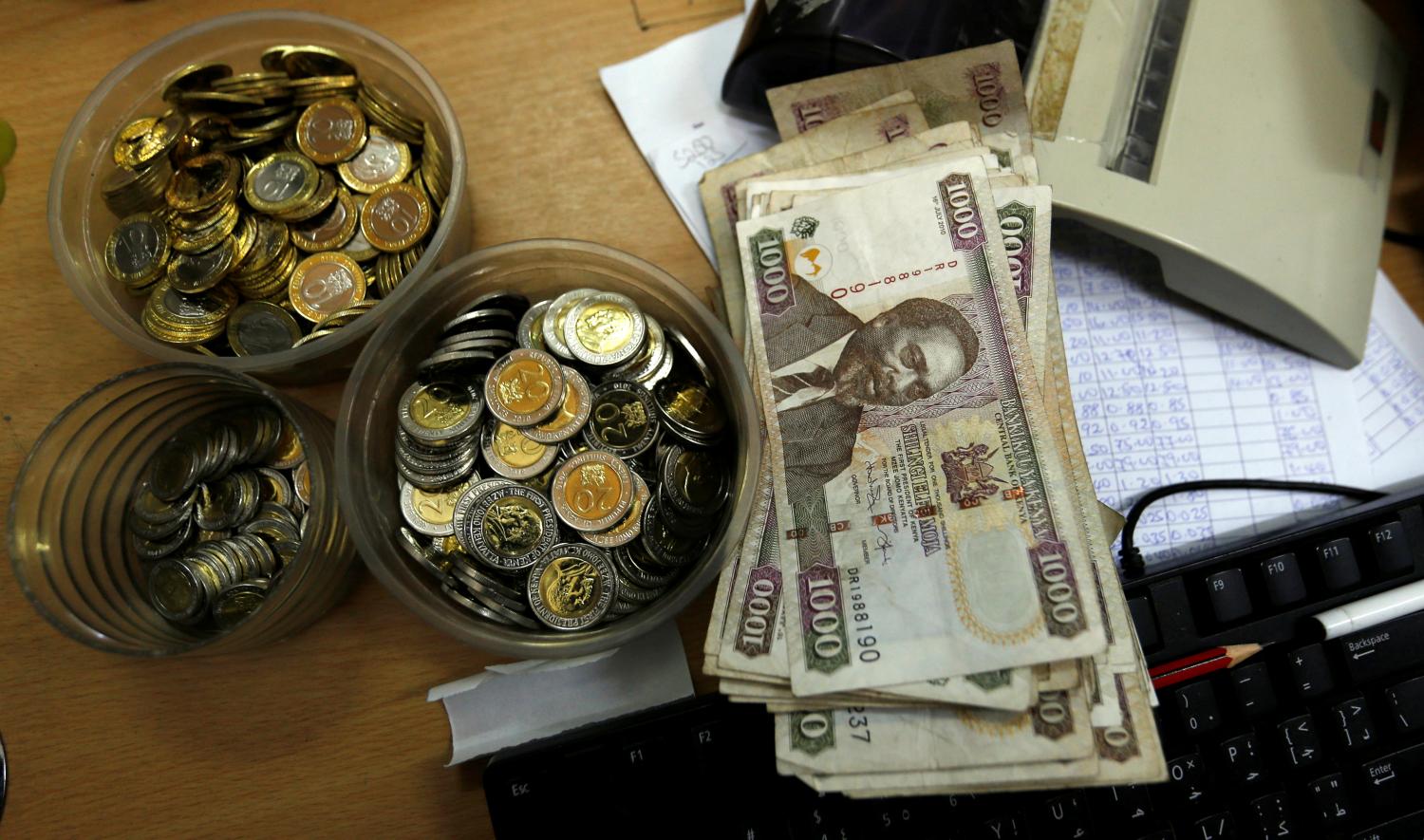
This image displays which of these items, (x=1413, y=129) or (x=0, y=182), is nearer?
(x=0, y=182)

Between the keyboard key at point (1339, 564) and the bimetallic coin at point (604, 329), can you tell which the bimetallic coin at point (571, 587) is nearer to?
the bimetallic coin at point (604, 329)

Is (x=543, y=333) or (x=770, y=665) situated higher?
(x=543, y=333)

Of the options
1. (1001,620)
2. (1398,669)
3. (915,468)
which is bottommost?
(1398,669)

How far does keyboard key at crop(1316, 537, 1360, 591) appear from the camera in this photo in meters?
0.59

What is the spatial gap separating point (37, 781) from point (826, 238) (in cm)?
72

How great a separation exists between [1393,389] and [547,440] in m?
0.74

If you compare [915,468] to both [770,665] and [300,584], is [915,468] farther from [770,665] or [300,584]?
[300,584]

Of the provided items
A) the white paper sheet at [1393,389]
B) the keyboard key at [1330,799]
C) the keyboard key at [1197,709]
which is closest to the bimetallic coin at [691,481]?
the keyboard key at [1197,709]

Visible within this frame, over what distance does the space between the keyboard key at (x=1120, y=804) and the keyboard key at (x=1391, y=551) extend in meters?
0.25

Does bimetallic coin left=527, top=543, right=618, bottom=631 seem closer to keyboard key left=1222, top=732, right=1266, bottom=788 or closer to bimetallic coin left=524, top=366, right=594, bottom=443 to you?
bimetallic coin left=524, top=366, right=594, bottom=443

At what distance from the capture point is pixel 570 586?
1.91 ft

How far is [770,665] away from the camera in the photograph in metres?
0.56

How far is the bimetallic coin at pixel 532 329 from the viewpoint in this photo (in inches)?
24.7

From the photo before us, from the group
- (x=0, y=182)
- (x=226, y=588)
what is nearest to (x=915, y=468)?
(x=226, y=588)
